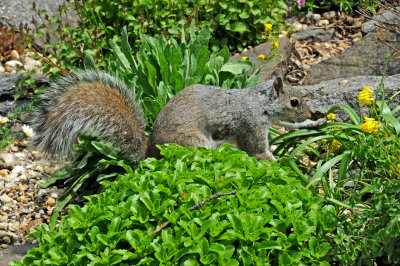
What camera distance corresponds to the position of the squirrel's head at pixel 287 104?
4.20 m

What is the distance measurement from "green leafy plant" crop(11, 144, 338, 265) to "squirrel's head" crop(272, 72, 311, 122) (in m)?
1.28

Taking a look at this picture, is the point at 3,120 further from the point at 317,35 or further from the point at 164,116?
the point at 317,35

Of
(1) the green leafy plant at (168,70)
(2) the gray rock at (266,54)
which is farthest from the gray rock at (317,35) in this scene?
(1) the green leafy plant at (168,70)

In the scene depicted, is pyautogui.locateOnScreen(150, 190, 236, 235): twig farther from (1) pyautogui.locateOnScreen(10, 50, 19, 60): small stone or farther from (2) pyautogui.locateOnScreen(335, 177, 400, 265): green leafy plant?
(1) pyautogui.locateOnScreen(10, 50, 19, 60): small stone

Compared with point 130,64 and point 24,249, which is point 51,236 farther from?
point 130,64

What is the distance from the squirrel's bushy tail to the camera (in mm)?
3984

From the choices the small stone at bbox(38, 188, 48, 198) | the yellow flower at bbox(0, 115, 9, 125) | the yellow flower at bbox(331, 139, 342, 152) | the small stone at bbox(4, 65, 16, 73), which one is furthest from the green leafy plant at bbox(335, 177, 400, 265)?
the small stone at bbox(4, 65, 16, 73)

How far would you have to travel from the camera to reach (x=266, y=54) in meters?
6.20

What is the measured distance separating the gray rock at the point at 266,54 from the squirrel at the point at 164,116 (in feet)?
5.25

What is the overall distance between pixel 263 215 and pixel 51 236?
1.00m

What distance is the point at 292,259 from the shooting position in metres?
2.59

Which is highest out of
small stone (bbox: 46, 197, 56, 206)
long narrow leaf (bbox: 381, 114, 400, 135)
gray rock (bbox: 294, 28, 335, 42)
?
long narrow leaf (bbox: 381, 114, 400, 135)

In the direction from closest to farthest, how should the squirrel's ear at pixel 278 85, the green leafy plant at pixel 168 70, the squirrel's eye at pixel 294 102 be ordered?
1. the squirrel's ear at pixel 278 85
2. the squirrel's eye at pixel 294 102
3. the green leafy plant at pixel 168 70

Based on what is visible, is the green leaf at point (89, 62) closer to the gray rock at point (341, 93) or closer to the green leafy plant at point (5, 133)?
the green leafy plant at point (5, 133)
